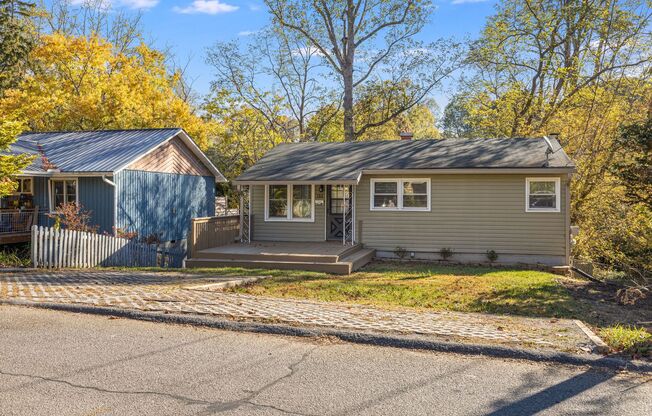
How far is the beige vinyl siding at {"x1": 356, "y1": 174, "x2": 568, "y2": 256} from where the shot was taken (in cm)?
1505

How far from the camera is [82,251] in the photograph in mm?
13234

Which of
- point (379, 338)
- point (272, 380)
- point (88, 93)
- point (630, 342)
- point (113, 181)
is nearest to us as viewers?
point (272, 380)

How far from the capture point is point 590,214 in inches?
840

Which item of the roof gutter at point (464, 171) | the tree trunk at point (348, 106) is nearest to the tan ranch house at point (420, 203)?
the roof gutter at point (464, 171)

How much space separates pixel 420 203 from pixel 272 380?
39.6 feet

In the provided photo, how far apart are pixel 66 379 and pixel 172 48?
3894 centimetres

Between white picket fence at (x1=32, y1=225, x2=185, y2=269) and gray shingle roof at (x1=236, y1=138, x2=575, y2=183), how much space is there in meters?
4.01

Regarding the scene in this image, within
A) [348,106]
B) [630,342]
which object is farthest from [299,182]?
[348,106]

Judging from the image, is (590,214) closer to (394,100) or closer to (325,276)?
(394,100)

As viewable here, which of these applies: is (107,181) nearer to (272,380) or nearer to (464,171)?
(464,171)

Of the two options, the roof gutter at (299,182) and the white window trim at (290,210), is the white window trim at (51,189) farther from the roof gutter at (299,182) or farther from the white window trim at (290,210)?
the white window trim at (290,210)

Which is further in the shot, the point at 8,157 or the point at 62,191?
the point at 62,191

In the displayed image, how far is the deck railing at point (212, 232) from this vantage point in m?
15.0

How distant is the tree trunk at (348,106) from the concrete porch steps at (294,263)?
13957 millimetres
